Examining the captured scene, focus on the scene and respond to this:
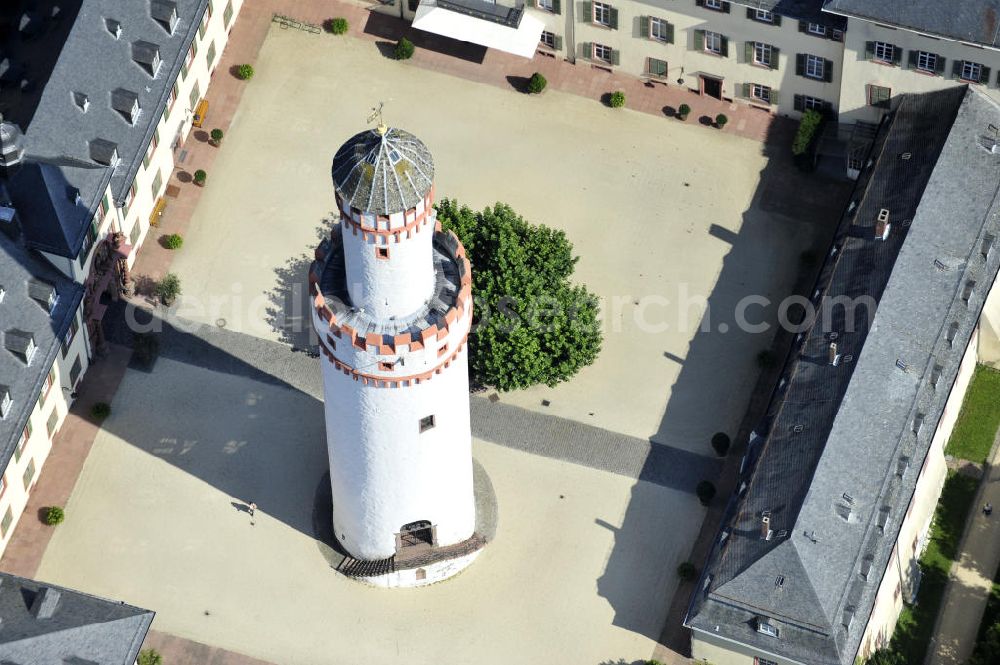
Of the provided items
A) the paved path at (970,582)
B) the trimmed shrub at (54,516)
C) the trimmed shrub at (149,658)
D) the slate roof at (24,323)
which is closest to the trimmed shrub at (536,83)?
the slate roof at (24,323)

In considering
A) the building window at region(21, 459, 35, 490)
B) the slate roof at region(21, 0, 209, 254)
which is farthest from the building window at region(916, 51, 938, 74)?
the building window at region(21, 459, 35, 490)

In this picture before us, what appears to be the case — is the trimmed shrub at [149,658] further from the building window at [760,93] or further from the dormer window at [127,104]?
the building window at [760,93]

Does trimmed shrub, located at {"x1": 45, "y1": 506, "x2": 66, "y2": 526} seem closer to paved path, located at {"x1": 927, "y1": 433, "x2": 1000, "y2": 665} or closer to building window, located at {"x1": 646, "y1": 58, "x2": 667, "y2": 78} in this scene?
building window, located at {"x1": 646, "y1": 58, "x2": 667, "y2": 78}

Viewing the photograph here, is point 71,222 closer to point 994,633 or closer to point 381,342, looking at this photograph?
point 381,342

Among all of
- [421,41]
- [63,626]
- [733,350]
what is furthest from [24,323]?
[733,350]

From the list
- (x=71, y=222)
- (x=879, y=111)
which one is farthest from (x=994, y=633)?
(x=71, y=222)

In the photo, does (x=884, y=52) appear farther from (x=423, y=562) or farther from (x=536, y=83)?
(x=423, y=562)
